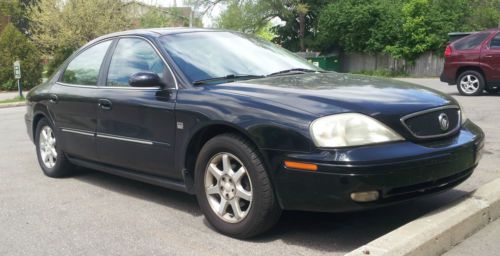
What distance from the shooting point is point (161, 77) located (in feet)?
15.1

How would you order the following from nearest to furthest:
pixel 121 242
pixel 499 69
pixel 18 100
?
pixel 121 242 < pixel 499 69 < pixel 18 100

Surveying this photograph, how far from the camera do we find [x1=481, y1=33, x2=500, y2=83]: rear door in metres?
13.4

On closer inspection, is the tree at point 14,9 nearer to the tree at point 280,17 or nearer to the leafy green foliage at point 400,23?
the tree at point 280,17

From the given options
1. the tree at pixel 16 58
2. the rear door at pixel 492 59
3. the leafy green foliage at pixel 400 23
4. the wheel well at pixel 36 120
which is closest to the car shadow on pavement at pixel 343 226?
the wheel well at pixel 36 120

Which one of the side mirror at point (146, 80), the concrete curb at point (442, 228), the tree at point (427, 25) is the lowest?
the concrete curb at point (442, 228)

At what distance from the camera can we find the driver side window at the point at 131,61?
15.8 ft

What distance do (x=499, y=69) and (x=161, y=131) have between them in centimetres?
1111

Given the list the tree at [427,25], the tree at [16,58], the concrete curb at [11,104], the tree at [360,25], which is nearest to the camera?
the concrete curb at [11,104]

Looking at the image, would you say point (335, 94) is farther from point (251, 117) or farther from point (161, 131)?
point (161, 131)

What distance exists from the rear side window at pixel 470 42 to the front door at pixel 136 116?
35.8ft

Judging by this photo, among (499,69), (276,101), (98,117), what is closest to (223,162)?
(276,101)

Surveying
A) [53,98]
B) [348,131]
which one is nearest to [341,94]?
[348,131]

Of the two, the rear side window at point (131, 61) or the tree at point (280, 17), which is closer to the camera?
the rear side window at point (131, 61)

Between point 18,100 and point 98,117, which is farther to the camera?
point 18,100
